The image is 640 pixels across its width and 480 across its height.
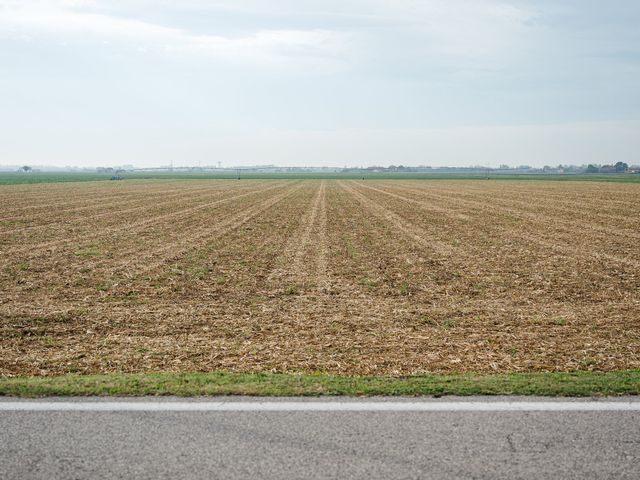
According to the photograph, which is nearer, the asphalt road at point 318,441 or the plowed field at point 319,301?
the asphalt road at point 318,441

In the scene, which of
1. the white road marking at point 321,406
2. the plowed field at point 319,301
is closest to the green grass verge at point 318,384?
the white road marking at point 321,406

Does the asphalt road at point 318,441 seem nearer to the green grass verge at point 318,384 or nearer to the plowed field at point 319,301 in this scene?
the green grass verge at point 318,384

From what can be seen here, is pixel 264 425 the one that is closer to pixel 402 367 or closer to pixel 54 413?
pixel 54 413

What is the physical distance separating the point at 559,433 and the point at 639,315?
572 cm

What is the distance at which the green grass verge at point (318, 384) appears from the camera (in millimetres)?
5332

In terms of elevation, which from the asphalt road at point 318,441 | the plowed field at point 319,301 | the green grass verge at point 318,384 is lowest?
the plowed field at point 319,301

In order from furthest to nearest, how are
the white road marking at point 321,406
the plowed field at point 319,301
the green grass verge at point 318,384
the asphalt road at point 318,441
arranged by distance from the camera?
the plowed field at point 319,301 < the green grass verge at point 318,384 < the white road marking at point 321,406 < the asphalt road at point 318,441

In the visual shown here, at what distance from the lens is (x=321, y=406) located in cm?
497

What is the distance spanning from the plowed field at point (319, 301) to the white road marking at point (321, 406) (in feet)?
4.49

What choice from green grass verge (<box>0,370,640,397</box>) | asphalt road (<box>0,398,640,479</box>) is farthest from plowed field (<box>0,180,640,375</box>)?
asphalt road (<box>0,398,640,479</box>)

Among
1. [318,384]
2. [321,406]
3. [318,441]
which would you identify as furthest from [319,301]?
[318,441]

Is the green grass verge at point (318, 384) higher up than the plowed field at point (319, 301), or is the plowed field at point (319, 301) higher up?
the green grass verge at point (318, 384)

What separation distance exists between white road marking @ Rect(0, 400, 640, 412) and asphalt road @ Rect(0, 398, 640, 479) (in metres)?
0.02

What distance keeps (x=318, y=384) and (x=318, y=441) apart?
1377 mm
